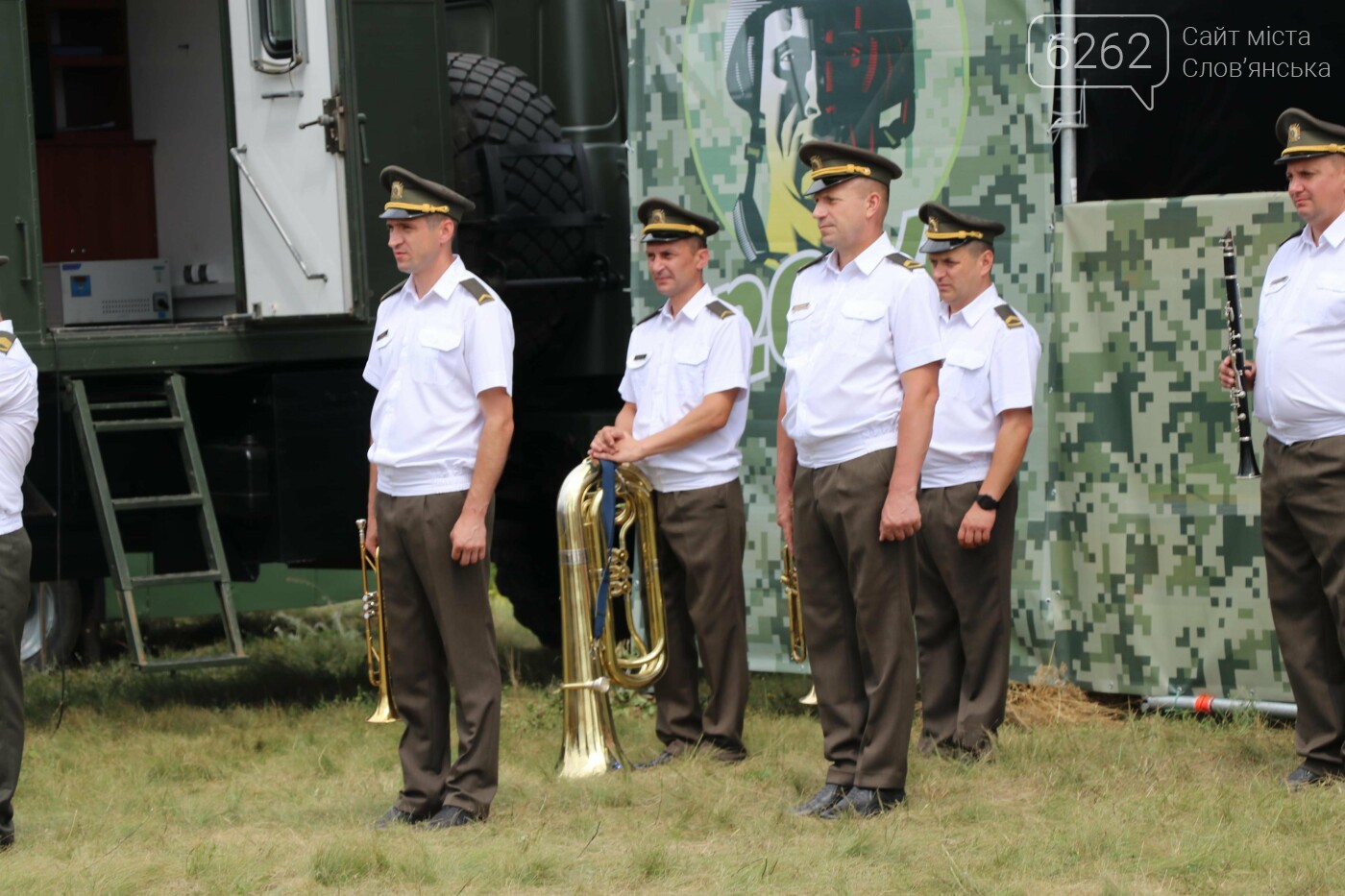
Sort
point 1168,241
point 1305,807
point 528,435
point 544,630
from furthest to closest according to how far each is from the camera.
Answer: point 544,630
point 528,435
point 1168,241
point 1305,807

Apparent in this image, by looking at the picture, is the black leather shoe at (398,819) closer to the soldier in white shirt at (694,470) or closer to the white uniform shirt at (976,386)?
the soldier in white shirt at (694,470)

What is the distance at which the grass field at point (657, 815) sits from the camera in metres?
4.56

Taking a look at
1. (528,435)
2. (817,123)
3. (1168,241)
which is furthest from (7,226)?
(1168,241)

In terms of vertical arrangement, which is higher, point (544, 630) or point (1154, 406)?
point (1154, 406)

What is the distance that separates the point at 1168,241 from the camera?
6.47 m

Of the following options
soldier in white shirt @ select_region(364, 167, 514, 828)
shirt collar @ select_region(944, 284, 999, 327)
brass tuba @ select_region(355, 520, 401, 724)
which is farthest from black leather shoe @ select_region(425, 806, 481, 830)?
shirt collar @ select_region(944, 284, 999, 327)

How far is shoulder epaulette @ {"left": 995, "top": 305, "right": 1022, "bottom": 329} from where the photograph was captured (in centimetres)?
597

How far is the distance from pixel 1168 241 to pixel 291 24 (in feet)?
11.0

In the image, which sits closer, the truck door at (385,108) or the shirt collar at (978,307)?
the shirt collar at (978,307)

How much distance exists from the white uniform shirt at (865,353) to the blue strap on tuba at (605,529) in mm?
1032

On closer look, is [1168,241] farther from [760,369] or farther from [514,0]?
[514,0]

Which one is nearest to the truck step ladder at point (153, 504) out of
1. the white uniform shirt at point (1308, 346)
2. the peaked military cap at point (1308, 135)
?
the white uniform shirt at point (1308, 346)

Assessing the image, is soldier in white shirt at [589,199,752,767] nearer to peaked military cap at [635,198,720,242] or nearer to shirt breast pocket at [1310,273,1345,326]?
peaked military cap at [635,198,720,242]

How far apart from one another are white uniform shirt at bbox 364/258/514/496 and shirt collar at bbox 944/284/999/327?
5.23 feet
